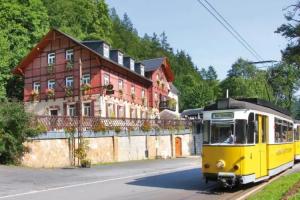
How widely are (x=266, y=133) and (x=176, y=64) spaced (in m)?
115

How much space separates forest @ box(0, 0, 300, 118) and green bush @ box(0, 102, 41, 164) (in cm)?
276

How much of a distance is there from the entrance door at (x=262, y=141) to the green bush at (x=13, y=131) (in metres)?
13.5

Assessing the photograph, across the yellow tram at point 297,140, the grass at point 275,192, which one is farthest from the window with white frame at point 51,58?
the grass at point 275,192

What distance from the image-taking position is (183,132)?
50938 mm

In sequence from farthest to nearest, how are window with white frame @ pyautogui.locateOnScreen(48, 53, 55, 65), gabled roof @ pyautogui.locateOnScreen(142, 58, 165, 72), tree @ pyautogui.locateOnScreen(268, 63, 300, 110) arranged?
1. tree @ pyautogui.locateOnScreen(268, 63, 300, 110)
2. gabled roof @ pyautogui.locateOnScreen(142, 58, 165, 72)
3. window with white frame @ pyautogui.locateOnScreen(48, 53, 55, 65)

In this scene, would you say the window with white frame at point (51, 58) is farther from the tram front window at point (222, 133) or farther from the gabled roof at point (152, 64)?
the tram front window at point (222, 133)

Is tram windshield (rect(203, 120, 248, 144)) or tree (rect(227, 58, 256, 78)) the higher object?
tree (rect(227, 58, 256, 78))

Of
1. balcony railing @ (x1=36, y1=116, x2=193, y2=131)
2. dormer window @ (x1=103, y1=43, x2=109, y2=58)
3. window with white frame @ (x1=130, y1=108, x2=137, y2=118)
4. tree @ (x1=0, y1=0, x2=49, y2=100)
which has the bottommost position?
balcony railing @ (x1=36, y1=116, x2=193, y2=131)

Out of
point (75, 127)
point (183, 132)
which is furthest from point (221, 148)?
point (183, 132)

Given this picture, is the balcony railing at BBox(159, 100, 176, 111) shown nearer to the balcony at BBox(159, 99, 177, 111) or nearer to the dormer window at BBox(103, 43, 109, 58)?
the balcony at BBox(159, 99, 177, 111)

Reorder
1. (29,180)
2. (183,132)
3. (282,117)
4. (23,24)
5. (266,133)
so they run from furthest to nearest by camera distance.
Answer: (23,24)
(183,132)
(282,117)
(29,180)
(266,133)

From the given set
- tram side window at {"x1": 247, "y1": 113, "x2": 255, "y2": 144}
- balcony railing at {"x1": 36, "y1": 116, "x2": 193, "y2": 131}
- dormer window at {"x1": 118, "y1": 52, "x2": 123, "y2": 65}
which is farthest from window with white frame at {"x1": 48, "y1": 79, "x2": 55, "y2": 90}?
tram side window at {"x1": 247, "y1": 113, "x2": 255, "y2": 144}

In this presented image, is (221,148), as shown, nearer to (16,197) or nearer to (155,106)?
(16,197)

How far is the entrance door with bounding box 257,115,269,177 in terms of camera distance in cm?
1862
